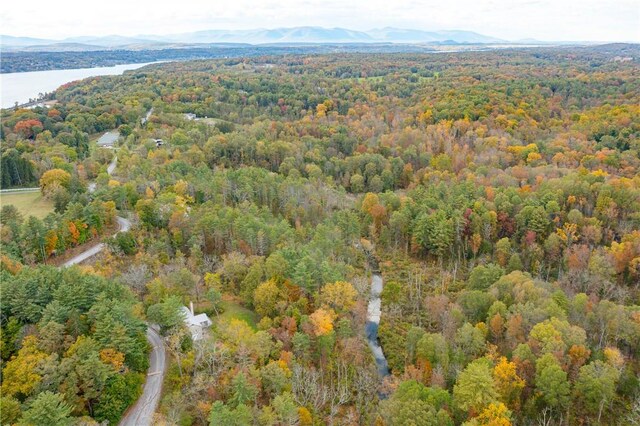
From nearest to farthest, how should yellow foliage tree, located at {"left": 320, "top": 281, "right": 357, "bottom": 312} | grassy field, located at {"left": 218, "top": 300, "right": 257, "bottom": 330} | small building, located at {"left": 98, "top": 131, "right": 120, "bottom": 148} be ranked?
yellow foliage tree, located at {"left": 320, "top": 281, "right": 357, "bottom": 312}
grassy field, located at {"left": 218, "top": 300, "right": 257, "bottom": 330}
small building, located at {"left": 98, "top": 131, "right": 120, "bottom": 148}

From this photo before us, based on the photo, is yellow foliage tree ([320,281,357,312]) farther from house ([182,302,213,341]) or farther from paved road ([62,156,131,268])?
paved road ([62,156,131,268])

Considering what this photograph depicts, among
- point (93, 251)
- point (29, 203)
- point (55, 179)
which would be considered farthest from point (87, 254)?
point (29, 203)

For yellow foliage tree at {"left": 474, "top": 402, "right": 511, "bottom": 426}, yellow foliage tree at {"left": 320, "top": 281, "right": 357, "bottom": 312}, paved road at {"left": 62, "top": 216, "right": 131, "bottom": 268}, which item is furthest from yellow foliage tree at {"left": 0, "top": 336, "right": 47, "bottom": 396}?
yellow foliage tree at {"left": 474, "top": 402, "right": 511, "bottom": 426}

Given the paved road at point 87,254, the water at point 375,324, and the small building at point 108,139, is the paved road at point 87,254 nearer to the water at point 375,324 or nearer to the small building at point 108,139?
the water at point 375,324

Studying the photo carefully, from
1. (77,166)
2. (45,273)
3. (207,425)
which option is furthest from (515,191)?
(77,166)

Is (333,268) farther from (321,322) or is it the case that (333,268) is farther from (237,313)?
(237,313)

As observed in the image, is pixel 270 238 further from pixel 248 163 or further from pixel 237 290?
pixel 248 163
